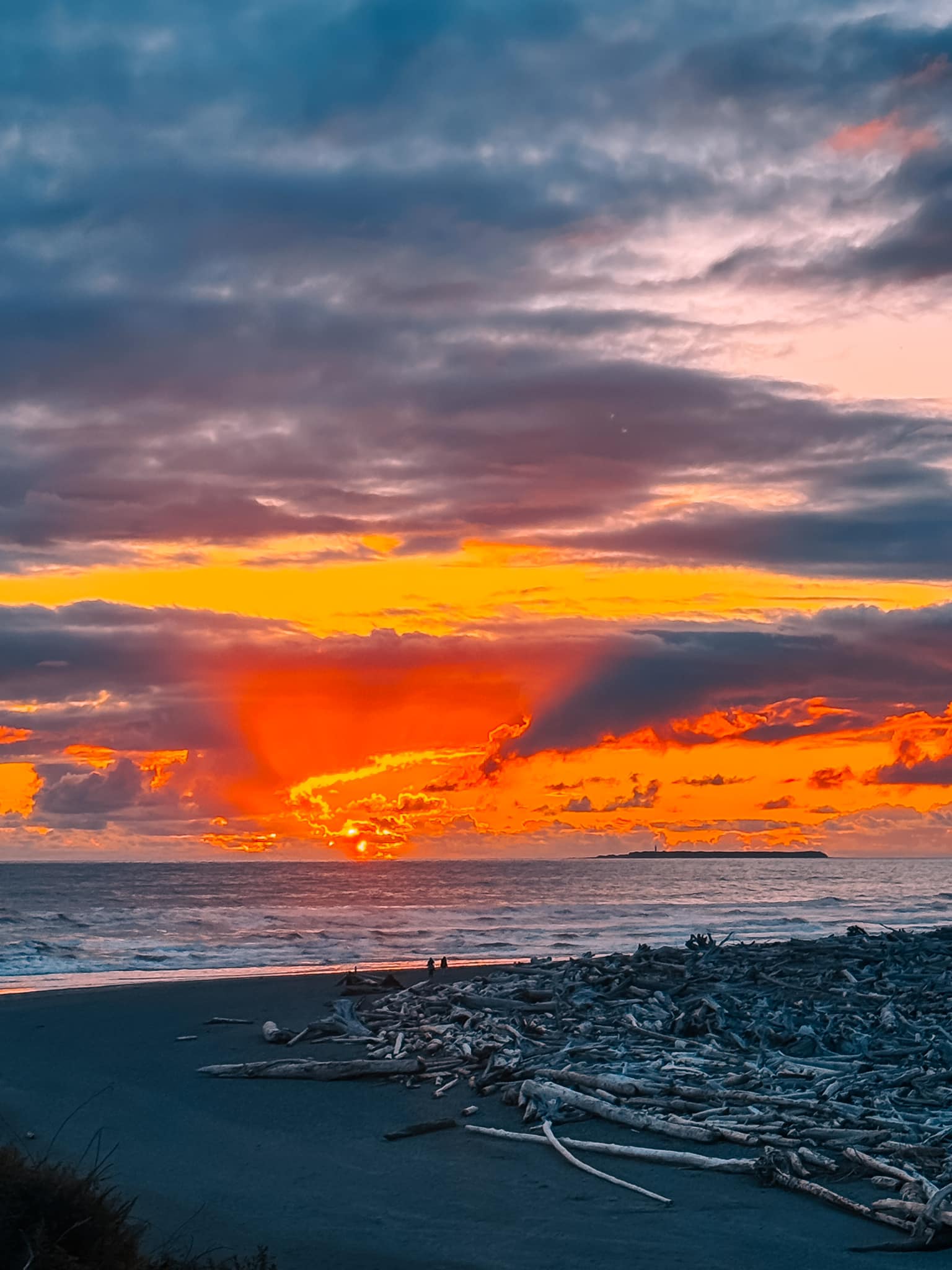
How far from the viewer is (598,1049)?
1480 centimetres

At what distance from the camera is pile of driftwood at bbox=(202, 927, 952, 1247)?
34.2ft

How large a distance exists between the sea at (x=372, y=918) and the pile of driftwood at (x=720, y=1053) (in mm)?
5994

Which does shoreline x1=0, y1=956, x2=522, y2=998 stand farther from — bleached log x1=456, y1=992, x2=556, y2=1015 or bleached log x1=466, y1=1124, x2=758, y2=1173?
bleached log x1=466, y1=1124, x2=758, y2=1173

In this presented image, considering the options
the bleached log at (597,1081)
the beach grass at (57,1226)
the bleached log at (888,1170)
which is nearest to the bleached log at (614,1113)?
the bleached log at (597,1081)

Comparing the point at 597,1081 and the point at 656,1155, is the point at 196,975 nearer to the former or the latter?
the point at 597,1081

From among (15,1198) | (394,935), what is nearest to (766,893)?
(394,935)

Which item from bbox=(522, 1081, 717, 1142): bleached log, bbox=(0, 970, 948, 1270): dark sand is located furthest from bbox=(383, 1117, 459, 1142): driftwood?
bbox=(522, 1081, 717, 1142): bleached log

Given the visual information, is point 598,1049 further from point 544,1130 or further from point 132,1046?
point 132,1046

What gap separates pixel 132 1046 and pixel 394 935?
1236 inches

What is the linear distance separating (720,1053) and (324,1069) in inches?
188

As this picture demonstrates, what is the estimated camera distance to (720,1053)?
47.0ft

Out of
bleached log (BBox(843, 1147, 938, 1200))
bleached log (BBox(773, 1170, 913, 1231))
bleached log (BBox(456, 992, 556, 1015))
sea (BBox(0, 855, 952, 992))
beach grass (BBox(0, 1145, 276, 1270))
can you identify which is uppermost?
beach grass (BBox(0, 1145, 276, 1270))

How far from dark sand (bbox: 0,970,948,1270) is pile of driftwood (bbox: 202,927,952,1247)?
0.28 m

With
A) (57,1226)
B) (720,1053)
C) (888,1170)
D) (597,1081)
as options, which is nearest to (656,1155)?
(888,1170)
